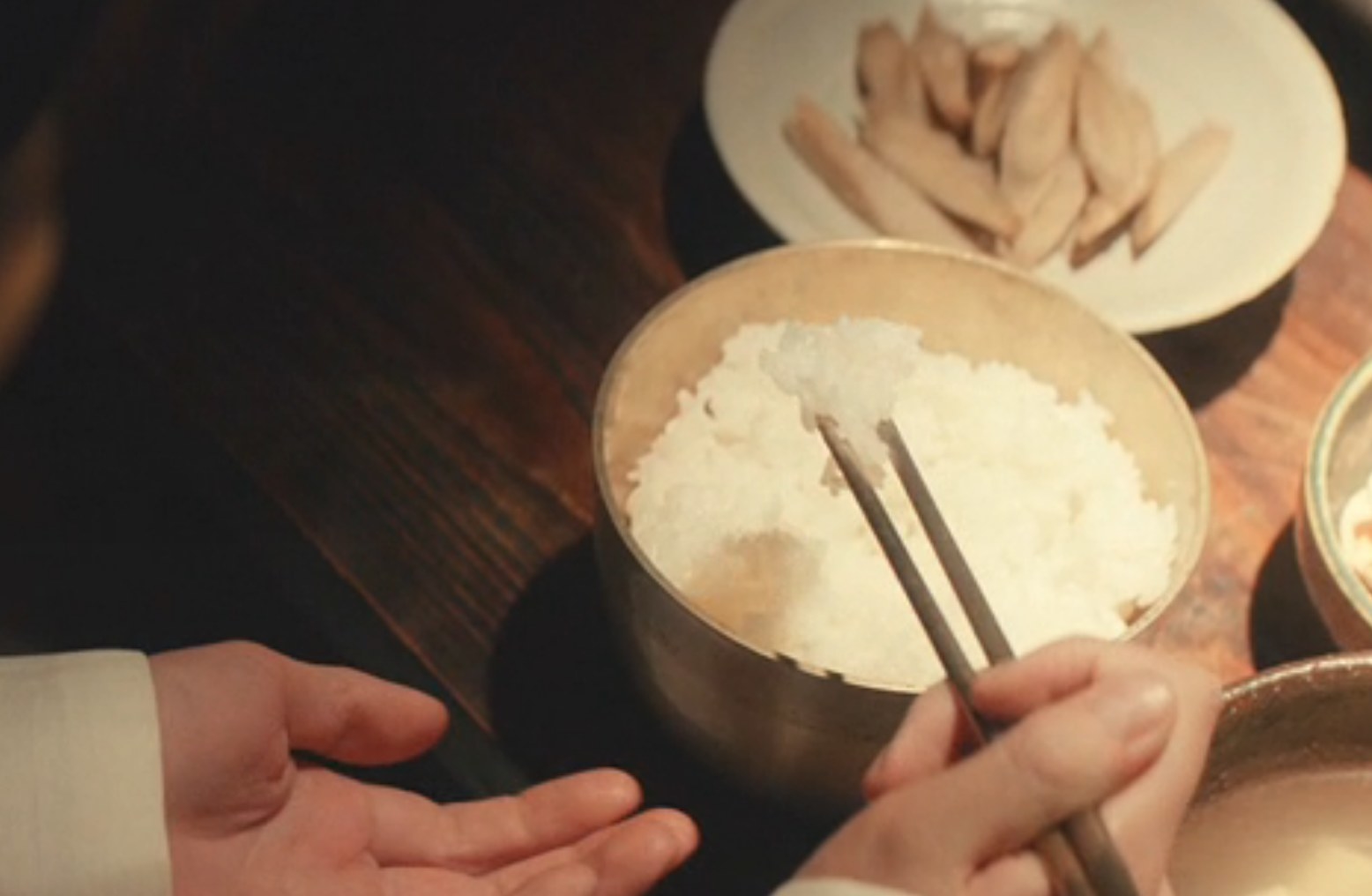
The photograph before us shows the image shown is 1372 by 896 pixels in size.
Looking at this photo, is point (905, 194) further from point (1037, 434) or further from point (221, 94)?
point (221, 94)

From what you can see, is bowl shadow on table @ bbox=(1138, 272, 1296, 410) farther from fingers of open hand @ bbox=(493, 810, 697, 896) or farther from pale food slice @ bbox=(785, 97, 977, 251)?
fingers of open hand @ bbox=(493, 810, 697, 896)

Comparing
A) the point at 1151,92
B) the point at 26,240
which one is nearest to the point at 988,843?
the point at 1151,92

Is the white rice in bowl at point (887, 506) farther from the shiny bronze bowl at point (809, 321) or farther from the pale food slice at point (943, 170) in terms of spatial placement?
the pale food slice at point (943, 170)

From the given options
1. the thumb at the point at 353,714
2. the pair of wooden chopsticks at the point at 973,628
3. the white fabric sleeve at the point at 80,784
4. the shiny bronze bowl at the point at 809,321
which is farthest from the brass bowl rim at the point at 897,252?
the white fabric sleeve at the point at 80,784

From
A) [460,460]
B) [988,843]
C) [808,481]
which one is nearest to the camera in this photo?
[988,843]

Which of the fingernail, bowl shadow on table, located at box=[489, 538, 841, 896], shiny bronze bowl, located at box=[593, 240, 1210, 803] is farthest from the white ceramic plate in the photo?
the fingernail

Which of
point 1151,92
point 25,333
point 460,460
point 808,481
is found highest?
point 25,333
